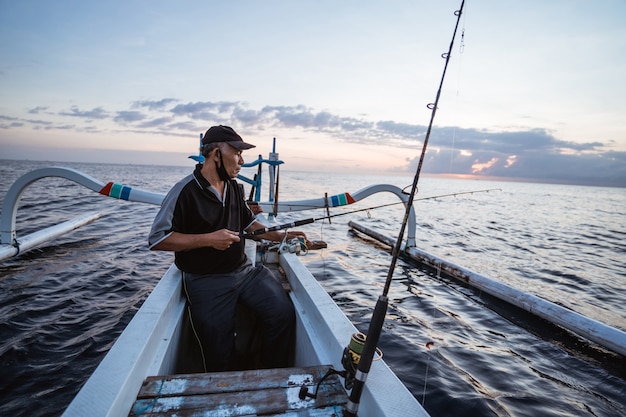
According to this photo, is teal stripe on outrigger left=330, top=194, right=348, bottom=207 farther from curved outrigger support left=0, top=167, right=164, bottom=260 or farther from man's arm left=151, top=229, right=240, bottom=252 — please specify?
man's arm left=151, top=229, right=240, bottom=252

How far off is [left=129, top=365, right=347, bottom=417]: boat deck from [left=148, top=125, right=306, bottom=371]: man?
81 cm

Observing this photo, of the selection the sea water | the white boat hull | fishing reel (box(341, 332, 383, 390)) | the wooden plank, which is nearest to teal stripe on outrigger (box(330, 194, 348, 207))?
the sea water

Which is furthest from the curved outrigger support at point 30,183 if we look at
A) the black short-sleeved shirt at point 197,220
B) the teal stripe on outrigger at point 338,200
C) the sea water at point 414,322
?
the black short-sleeved shirt at point 197,220

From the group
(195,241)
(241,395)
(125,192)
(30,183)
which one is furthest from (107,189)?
(241,395)

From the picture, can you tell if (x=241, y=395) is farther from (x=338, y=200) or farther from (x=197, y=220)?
(x=338, y=200)

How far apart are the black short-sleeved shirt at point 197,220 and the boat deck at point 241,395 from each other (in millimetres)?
1128

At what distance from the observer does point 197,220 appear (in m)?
3.19

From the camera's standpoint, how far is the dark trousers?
123 inches

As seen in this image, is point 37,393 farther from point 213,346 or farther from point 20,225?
point 20,225

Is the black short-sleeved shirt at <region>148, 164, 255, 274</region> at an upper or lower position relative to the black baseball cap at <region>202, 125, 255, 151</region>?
lower

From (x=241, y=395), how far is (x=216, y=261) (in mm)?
1394

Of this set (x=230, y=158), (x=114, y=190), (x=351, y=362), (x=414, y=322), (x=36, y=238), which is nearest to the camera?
(x=351, y=362)

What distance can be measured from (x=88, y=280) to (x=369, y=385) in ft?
25.4

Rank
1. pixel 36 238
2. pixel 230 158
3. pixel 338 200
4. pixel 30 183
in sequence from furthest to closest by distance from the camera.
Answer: pixel 36 238
pixel 338 200
pixel 30 183
pixel 230 158
